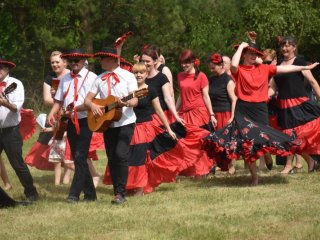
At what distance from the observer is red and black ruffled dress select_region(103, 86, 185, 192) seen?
10383mm

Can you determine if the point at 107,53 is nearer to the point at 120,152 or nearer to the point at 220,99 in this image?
the point at 120,152

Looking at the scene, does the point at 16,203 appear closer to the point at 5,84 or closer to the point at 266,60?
the point at 5,84

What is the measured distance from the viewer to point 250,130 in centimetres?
1037

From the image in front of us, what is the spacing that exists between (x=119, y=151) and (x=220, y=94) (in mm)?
3257

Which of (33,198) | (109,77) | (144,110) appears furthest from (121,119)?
(33,198)

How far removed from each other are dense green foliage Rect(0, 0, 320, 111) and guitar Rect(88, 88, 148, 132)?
505 inches

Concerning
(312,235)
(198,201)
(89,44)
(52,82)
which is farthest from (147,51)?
(89,44)

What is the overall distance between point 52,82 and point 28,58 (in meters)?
13.7

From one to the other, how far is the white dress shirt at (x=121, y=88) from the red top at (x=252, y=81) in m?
1.87

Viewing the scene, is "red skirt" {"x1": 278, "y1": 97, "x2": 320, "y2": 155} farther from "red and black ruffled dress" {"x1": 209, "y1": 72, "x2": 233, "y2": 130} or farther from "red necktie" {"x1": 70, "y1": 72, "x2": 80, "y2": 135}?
"red necktie" {"x1": 70, "y1": 72, "x2": 80, "y2": 135}

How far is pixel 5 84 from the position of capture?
9.98m

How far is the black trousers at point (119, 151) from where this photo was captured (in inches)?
372

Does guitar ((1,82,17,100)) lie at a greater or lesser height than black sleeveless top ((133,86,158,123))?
greater

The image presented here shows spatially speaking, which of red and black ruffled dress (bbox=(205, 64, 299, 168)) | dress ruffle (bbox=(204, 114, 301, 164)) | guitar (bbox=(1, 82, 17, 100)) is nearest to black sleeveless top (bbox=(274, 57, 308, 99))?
red and black ruffled dress (bbox=(205, 64, 299, 168))
